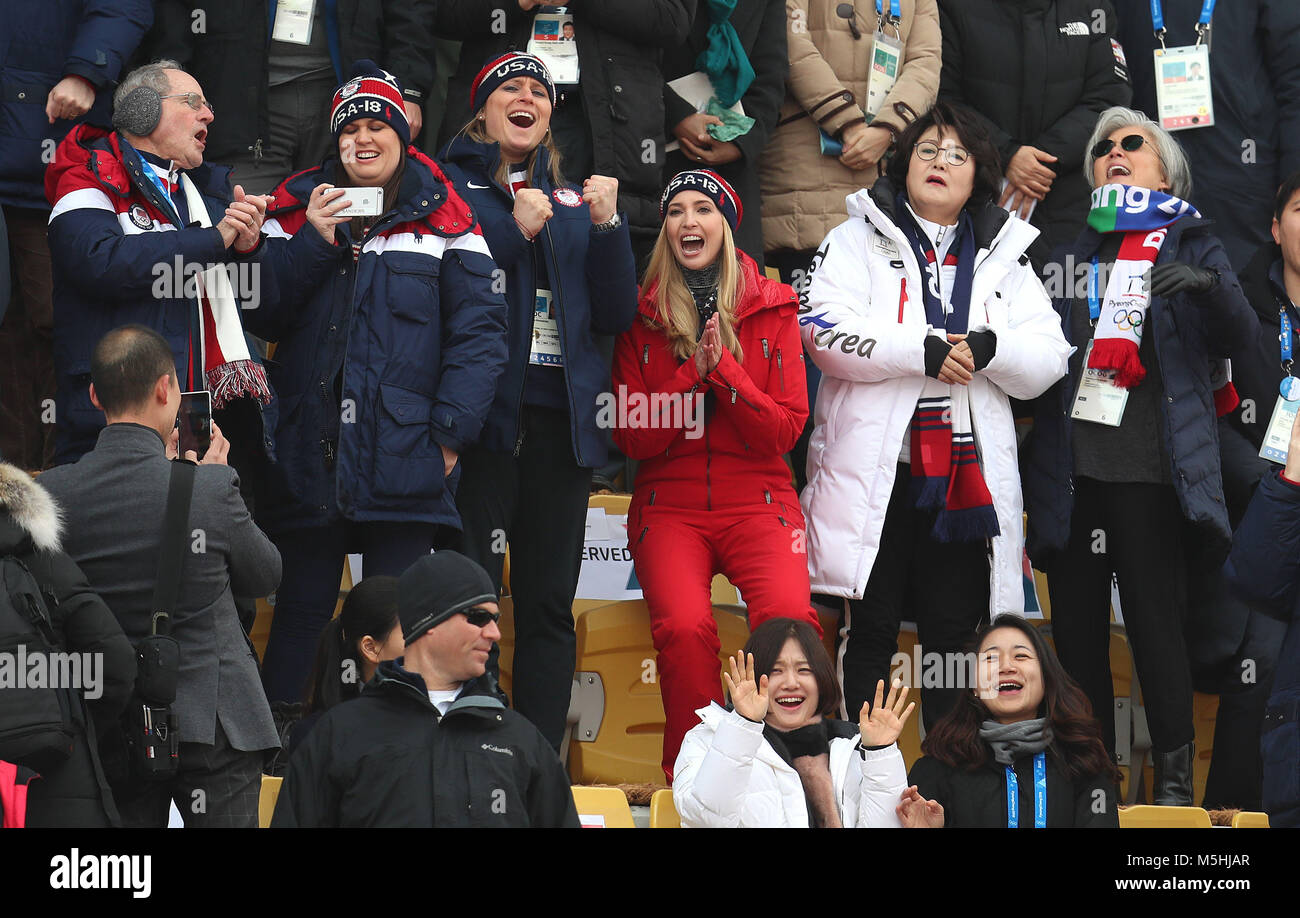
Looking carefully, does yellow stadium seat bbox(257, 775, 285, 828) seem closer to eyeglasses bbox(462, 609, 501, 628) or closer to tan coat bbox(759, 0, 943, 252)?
eyeglasses bbox(462, 609, 501, 628)

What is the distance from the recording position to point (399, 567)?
243 inches

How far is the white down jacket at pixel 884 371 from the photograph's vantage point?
6750 millimetres

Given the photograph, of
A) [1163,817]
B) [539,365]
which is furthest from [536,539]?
[1163,817]

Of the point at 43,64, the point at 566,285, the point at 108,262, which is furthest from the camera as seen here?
the point at 43,64

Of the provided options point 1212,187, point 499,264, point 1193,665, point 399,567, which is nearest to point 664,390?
point 499,264

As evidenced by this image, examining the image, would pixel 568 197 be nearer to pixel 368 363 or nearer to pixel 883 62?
pixel 368 363

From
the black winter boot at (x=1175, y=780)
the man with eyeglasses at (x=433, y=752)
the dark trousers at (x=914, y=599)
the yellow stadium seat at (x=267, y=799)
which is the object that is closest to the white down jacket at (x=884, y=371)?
the dark trousers at (x=914, y=599)

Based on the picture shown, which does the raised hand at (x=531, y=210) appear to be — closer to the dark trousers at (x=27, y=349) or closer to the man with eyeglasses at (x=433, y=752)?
the dark trousers at (x=27, y=349)

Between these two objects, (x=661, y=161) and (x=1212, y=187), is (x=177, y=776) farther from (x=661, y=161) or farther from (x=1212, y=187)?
(x=1212, y=187)

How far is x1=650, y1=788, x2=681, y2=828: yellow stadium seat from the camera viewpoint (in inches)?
222

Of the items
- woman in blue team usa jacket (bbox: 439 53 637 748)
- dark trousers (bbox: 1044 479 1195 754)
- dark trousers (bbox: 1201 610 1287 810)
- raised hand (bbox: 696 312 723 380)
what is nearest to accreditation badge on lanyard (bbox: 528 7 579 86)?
woman in blue team usa jacket (bbox: 439 53 637 748)

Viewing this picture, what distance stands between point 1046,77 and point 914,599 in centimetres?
244

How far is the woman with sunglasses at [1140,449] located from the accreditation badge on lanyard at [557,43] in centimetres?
204

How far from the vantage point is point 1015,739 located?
A: 5438 millimetres
